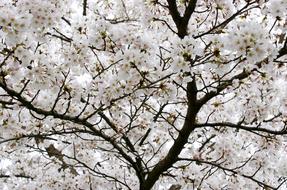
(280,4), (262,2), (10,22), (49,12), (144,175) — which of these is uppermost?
(262,2)

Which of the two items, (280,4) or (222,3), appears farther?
(222,3)

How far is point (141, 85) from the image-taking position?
13.1 ft

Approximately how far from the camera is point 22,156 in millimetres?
8023

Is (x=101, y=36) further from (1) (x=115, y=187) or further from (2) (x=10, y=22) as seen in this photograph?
(1) (x=115, y=187)

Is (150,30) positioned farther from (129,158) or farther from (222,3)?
(129,158)

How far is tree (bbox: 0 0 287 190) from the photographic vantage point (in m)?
3.62

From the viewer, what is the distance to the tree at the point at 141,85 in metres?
3.62

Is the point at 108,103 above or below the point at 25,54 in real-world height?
above

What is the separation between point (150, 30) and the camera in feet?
18.2

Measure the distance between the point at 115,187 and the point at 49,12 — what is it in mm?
3322

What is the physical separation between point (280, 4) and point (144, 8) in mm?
1969

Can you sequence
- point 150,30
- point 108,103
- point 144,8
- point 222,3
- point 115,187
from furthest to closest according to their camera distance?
point 115,187, point 150,30, point 144,8, point 222,3, point 108,103

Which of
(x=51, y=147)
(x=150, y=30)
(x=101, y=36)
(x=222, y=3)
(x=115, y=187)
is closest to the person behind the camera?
(x=101, y=36)

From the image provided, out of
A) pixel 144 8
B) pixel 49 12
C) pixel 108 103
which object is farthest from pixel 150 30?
pixel 49 12
